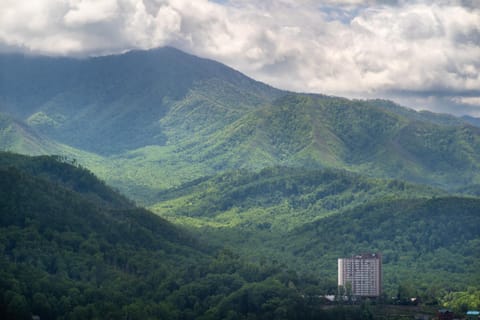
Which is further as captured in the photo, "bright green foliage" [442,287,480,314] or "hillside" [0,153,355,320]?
"bright green foliage" [442,287,480,314]

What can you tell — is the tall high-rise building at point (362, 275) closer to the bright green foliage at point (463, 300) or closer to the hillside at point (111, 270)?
the hillside at point (111, 270)

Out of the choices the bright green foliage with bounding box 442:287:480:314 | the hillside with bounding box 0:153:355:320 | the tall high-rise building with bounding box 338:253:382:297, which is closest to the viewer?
the hillside with bounding box 0:153:355:320

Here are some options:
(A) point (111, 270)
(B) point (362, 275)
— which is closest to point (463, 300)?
(B) point (362, 275)

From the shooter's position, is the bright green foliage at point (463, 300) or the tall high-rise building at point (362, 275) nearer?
the bright green foliage at point (463, 300)

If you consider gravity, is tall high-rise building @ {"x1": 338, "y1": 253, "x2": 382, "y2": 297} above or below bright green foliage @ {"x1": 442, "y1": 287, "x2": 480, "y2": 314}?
above

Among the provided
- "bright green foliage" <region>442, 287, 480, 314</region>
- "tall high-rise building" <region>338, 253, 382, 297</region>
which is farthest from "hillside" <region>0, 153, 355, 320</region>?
"bright green foliage" <region>442, 287, 480, 314</region>

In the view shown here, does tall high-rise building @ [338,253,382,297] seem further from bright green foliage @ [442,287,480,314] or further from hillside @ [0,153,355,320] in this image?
bright green foliage @ [442,287,480,314]

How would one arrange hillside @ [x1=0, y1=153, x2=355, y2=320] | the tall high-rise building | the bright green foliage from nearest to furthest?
hillside @ [x1=0, y1=153, x2=355, y2=320] → the bright green foliage → the tall high-rise building

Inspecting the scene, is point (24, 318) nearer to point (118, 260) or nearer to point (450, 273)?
point (118, 260)

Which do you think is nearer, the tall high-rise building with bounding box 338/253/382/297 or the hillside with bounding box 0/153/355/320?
the hillside with bounding box 0/153/355/320

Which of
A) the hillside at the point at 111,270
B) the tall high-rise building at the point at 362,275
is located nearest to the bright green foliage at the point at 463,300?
the tall high-rise building at the point at 362,275
